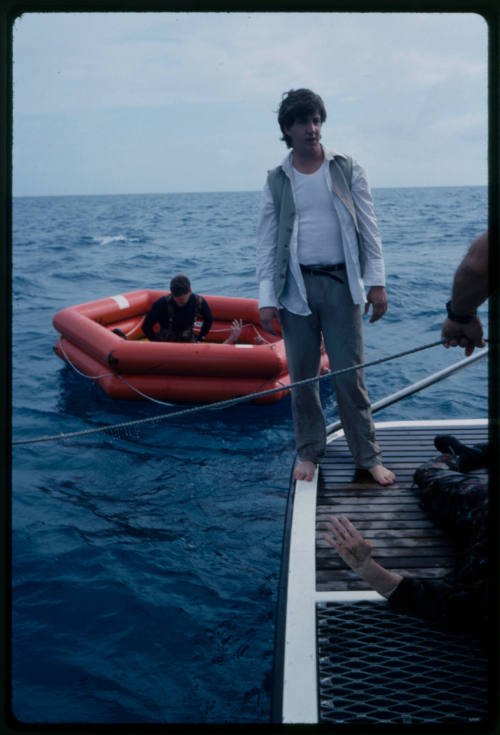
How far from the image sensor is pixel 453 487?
244 centimetres

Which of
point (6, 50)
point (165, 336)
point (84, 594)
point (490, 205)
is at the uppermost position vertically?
point (6, 50)

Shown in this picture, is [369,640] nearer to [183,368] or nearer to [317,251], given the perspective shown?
[317,251]

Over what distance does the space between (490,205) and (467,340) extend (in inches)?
19.9

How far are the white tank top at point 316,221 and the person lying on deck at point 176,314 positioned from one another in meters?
3.11

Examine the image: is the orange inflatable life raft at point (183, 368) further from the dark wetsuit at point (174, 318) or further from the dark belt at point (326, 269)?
the dark belt at point (326, 269)

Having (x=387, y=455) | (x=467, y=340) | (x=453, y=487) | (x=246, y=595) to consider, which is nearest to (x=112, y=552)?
(x=246, y=595)

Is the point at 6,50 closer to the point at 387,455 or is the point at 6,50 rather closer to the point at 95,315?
the point at 387,455

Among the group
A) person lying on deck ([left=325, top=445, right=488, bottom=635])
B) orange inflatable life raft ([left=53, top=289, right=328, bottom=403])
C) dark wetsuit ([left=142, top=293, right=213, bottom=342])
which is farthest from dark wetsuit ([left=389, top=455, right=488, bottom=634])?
dark wetsuit ([left=142, top=293, right=213, bottom=342])

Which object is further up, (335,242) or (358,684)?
(335,242)

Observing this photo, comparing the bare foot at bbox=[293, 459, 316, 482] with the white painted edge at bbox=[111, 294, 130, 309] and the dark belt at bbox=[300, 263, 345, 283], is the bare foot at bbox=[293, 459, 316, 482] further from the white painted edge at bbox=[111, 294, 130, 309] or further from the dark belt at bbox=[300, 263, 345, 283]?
the white painted edge at bbox=[111, 294, 130, 309]

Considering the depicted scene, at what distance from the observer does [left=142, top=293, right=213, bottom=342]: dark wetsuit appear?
19.6 feet

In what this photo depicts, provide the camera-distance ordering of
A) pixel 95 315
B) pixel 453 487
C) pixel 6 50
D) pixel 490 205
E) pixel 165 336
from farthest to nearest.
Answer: pixel 95 315, pixel 165 336, pixel 453 487, pixel 490 205, pixel 6 50

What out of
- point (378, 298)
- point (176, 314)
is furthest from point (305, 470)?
point (176, 314)

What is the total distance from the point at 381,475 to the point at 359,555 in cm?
114
